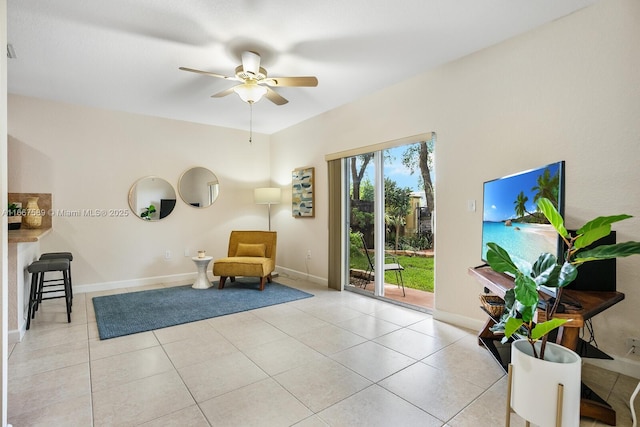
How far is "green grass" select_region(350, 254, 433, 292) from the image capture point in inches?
161

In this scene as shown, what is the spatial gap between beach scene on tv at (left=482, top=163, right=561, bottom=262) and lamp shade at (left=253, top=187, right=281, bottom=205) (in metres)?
3.44

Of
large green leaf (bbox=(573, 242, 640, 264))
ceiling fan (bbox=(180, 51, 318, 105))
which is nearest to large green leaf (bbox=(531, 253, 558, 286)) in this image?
large green leaf (bbox=(573, 242, 640, 264))

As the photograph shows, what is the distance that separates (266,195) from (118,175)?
212cm

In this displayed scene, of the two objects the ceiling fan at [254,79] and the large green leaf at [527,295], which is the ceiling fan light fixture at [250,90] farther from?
the large green leaf at [527,295]

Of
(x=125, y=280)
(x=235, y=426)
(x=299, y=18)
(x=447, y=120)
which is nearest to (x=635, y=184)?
(x=447, y=120)

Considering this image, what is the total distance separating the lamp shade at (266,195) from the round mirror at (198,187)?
706 millimetres

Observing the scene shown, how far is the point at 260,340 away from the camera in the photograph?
275 cm

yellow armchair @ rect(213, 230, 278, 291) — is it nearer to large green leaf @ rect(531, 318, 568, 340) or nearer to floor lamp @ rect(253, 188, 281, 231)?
floor lamp @ rect(253, 188, 281, 231)

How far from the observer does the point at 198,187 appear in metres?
5.22

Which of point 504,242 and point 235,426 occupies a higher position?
point 504,242

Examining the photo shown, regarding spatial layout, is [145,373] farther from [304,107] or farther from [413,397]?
[304,107]

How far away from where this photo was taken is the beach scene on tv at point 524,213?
6.44ft

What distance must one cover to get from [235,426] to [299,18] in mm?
2670

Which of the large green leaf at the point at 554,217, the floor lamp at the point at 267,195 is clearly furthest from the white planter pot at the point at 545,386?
the floor lamp at the point at 267,195
